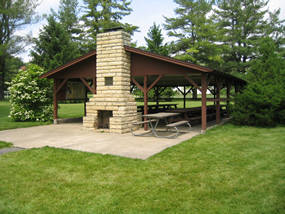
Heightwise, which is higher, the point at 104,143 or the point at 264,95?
the point at 264,95

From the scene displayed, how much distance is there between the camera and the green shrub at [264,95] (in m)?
10.8

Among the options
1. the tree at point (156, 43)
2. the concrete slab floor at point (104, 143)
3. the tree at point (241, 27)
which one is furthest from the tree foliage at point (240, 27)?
the concrete slab floor at point (104, 143)

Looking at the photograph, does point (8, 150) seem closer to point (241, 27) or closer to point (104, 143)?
point (104, 143)

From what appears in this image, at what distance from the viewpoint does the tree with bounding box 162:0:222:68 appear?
33781 millimetres

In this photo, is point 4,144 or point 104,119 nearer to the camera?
point 4,144

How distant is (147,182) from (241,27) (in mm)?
34676

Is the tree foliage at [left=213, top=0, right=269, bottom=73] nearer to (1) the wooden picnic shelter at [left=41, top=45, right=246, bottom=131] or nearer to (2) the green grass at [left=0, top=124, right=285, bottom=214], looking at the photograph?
(1) the wooden picnic shelter at [left=41, top=45, right=246, bottom=131]

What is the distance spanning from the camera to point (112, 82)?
432 inches

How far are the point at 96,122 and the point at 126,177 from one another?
6429 mm

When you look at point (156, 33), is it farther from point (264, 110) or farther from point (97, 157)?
point (97, 157)

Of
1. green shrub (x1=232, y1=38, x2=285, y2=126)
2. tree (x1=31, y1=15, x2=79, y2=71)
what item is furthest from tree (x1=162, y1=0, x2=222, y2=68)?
green shrub (x1=232, y1=38, x2=285, y2=126)

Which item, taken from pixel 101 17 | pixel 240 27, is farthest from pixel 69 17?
pixel 240 27

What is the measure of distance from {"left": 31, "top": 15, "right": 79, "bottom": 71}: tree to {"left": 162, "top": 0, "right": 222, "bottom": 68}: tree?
14.0 m

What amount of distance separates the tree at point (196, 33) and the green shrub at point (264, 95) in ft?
70.3
